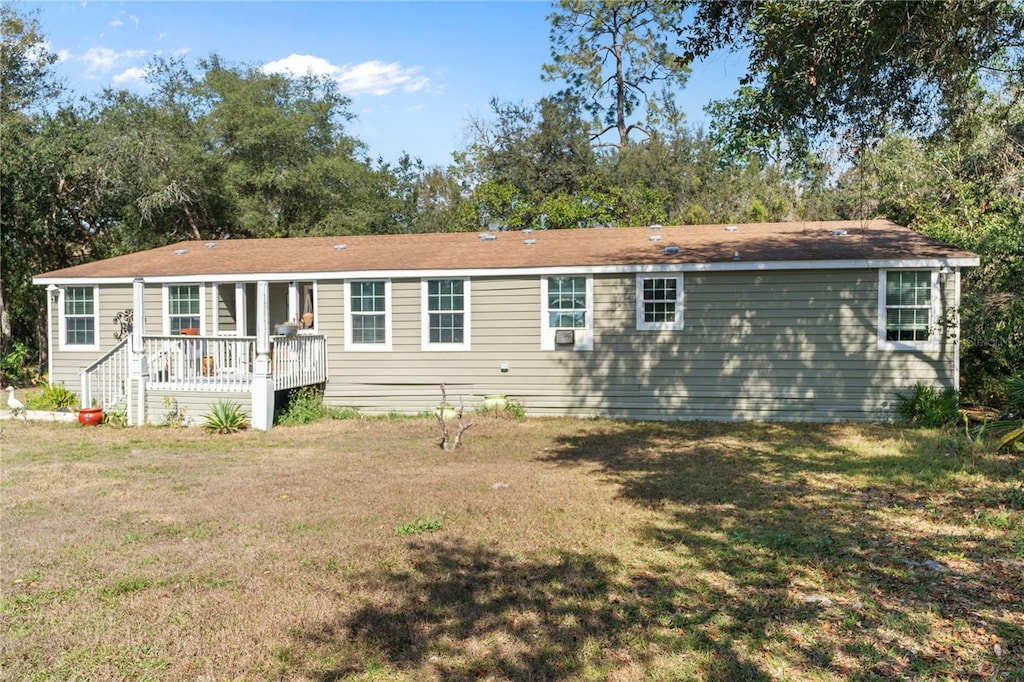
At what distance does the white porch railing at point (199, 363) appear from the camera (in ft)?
41.5

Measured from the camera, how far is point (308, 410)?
43.7ft

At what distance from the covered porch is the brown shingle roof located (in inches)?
74.5

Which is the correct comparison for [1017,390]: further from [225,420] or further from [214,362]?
[214,362]

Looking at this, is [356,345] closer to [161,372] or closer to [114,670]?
[161,372]

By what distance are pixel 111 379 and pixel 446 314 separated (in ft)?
20.8

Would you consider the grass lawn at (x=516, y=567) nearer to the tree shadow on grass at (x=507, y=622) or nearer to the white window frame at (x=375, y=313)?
the tree shadow on grass at (x=507, y=622)

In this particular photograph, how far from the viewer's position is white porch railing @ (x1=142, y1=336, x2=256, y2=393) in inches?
498

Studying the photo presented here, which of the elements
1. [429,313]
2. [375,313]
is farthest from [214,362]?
[429,313]

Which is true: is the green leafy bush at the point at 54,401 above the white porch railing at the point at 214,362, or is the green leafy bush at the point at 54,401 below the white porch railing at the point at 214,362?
below

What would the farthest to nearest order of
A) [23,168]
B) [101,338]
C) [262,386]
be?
[23,168] < [101,338] < [262,386]

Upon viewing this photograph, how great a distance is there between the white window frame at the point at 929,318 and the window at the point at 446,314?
289 inches

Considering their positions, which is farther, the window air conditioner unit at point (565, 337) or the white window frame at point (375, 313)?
the white window frame at point (375, 313)

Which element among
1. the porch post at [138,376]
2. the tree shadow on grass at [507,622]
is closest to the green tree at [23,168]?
the porch post at [138,376]

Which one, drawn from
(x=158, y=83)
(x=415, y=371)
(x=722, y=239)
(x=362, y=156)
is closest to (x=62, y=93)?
(x=158, y=83)
